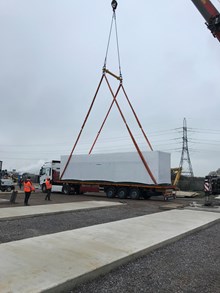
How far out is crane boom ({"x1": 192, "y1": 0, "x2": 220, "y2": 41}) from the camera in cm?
1360

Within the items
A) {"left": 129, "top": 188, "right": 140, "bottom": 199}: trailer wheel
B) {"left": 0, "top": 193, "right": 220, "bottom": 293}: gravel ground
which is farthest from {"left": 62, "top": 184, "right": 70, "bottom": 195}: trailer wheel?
{"left": 0, "top": 193, "right": 220, "bottom": 293}: gravel ground

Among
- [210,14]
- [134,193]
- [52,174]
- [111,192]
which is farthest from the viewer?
[52,174]

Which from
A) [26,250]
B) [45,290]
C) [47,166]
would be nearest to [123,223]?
[26,250]

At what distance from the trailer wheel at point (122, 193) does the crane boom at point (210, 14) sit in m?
12.8

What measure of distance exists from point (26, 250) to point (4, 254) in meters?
0.50

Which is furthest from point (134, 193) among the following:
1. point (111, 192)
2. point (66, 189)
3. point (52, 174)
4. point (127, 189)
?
point (52, 174)

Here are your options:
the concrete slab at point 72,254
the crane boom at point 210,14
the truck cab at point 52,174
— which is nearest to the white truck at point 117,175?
the truck cab at point 52,174

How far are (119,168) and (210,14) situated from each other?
12.6 meters

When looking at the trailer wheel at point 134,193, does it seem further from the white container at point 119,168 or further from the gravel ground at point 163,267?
the gravel ground at point 163,267

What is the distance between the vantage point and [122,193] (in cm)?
2309

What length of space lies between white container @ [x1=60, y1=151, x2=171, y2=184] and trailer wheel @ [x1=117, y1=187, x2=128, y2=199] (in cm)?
66

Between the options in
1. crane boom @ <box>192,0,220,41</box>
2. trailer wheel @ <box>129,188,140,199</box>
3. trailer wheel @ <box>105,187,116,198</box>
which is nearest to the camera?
crane boom @ <box>192,0,220,41</box>

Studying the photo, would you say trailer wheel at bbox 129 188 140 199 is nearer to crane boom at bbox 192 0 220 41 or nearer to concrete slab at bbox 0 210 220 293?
crane boom at bbox 192 0 220 41

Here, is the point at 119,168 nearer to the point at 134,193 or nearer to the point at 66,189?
the point at 134,193
